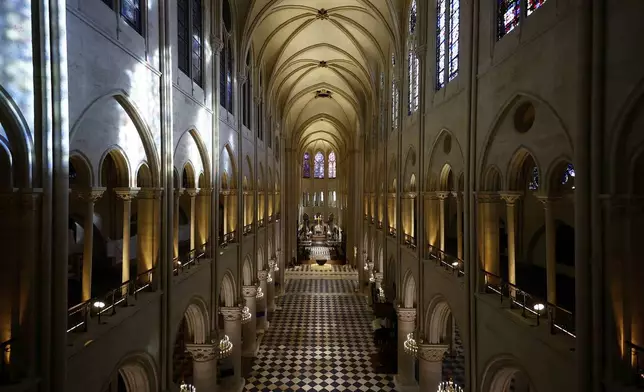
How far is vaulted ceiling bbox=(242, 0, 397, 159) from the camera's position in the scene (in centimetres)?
1952

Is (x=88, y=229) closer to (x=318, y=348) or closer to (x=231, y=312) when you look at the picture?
(x=231, y=312)

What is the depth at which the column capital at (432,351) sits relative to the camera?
12.9m

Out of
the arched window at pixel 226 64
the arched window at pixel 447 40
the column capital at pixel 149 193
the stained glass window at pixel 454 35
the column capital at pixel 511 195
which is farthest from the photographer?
the arched window at pixel 226 64

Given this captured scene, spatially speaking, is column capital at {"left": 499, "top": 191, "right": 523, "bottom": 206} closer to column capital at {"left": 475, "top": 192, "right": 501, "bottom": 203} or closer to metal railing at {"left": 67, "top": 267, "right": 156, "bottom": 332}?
column capital at {"left": 475, "top": 192, "right": 501, "bottom": 203}

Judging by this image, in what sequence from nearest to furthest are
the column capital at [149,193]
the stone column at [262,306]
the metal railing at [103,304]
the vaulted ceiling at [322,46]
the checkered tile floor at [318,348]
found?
the metal railing at [103,304]
the column capital at [149,193]
the checkered tile floor at [318,348]
the vaulted ceiling at [322,46]
the stone column at [262,306]

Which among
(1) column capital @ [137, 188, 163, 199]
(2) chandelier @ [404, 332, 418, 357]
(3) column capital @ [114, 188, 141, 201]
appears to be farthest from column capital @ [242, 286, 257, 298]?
(3) column capital @ [114, 188, 141, 201]

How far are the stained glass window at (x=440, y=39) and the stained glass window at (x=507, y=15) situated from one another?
3.60 meters

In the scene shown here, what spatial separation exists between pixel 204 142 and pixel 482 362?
10.1 metres

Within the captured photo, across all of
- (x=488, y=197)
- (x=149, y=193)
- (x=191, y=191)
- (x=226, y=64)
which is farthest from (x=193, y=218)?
(x=488, y=197)

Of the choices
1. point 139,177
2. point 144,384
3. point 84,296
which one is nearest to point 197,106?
point 139,177

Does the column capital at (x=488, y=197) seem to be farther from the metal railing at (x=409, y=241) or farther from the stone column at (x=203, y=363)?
the stone column at (x=203, y=363)

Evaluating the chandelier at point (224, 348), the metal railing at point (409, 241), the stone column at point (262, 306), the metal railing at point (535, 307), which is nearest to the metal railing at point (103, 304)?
the chandelier at point (224, 348)

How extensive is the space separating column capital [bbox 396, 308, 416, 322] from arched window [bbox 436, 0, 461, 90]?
30.0 ft

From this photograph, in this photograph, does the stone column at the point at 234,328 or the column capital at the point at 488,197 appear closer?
the column capital at the point at 488,197
